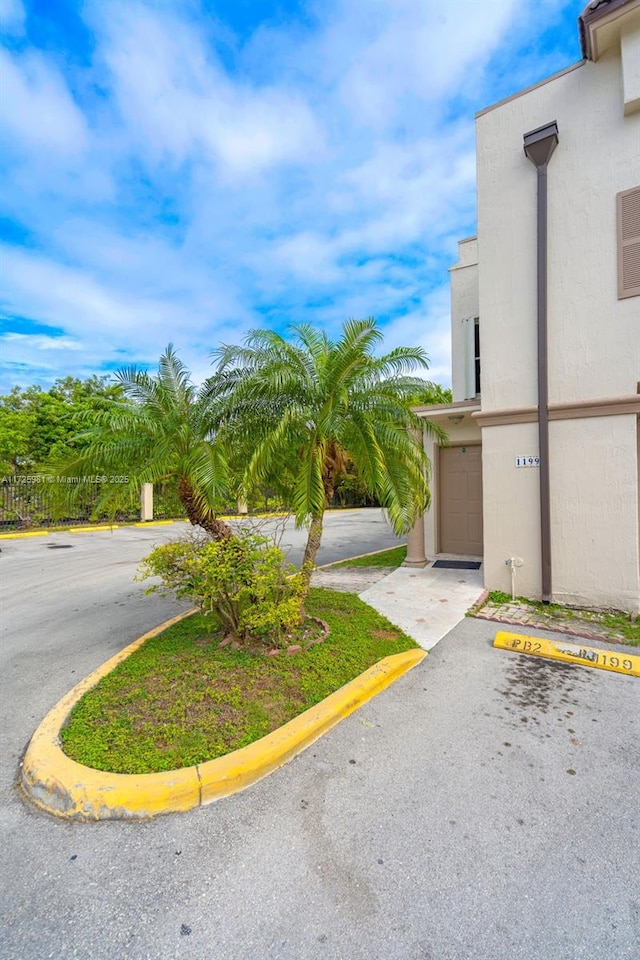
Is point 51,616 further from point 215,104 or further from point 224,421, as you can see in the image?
point 215,104

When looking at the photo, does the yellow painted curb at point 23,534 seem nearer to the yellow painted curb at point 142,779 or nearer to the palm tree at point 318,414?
the palm tree at point 318,414

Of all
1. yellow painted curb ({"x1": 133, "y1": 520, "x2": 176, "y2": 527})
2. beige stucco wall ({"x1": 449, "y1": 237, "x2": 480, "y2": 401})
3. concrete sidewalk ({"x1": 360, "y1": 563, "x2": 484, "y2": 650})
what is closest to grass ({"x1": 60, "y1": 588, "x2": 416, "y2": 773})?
concrete sidewalk ({"x1": 360, "y1": 563, "x2": 484, "y2": 650})

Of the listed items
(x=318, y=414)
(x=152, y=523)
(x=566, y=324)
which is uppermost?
(x=566, y=324)

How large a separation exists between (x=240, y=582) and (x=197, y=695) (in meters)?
1.13

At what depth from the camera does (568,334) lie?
6.85 meters

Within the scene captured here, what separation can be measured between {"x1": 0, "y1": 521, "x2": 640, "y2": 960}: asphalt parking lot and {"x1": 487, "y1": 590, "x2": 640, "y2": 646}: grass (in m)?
2.06

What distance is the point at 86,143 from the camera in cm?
961

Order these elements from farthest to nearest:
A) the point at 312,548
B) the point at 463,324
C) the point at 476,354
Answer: the point at 463,324
the point at 476,354
the point at 312,548

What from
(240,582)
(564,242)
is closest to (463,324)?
(564,242)

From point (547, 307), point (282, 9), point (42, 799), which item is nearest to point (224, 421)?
point (42, 799)

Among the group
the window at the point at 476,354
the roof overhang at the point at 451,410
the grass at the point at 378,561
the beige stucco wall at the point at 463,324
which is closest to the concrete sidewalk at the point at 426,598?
the grass at the point at 378,561

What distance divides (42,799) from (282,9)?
38.5 ft

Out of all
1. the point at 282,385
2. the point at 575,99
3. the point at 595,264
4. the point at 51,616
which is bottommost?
the point at 51,616

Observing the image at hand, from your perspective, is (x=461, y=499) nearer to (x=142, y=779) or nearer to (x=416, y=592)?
(x=416, y=592)
